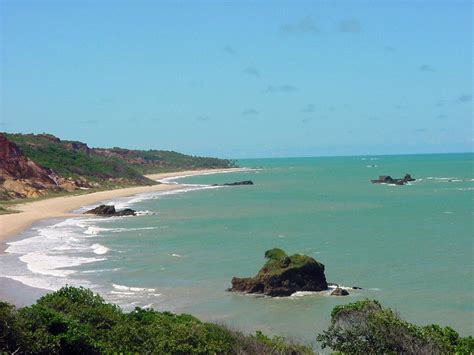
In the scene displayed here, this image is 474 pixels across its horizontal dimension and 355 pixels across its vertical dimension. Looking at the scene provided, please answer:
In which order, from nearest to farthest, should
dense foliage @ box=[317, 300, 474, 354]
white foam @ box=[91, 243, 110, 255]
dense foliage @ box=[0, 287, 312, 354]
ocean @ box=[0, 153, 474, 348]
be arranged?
dense foliage @ box=[0, 287, 312, 354] < dense foliage @ box=[317, 300, 474, 354] < ocean @ box=[0, 153, 474, 348] < white foam @ box=[91, 243, 110, 255]

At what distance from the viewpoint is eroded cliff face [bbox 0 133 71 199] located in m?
73.8

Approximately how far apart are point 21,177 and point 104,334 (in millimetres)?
69031

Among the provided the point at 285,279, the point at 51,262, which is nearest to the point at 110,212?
the point at 51,262

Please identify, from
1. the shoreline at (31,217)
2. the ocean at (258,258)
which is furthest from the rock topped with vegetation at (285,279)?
the shoreline at (31,217)

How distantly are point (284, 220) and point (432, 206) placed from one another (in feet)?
59.8

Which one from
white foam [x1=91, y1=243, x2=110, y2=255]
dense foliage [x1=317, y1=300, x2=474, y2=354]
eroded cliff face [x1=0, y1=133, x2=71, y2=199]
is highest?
eroded cliff face [x1=0, y1=133, x2=71, y2=199]

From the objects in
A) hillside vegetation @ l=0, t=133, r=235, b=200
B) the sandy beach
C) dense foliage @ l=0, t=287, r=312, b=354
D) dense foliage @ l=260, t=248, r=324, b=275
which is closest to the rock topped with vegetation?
dense foliage @ l=260, t=248, r=324, b=275

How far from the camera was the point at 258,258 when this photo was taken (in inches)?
1379

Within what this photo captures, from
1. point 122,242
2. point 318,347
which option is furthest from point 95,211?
point 318,347

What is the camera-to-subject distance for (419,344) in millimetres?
13727

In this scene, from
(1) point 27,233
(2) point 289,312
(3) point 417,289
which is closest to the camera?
(2) point 289,312

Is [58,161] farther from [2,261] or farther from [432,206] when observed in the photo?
[2,261]

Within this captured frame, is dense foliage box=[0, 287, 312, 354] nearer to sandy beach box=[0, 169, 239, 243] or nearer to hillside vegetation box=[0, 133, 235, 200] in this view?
sandy beach box=[0, 169, 239, 243]

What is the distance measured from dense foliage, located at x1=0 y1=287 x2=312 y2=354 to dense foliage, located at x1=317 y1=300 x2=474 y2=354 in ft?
4.06
